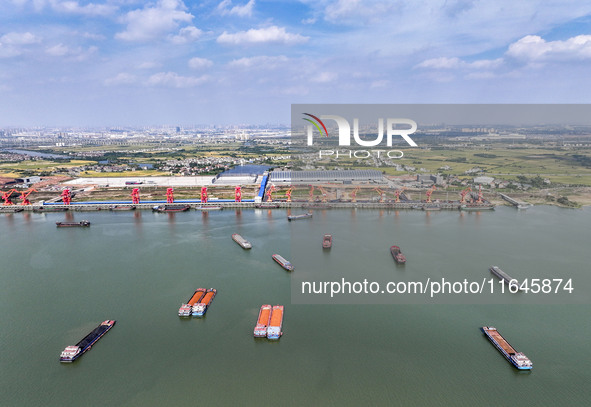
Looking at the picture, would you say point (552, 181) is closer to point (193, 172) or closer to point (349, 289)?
point (349, 289)

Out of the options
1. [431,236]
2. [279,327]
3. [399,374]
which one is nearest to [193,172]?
[431,236]

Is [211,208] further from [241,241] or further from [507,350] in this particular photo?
[507,350]

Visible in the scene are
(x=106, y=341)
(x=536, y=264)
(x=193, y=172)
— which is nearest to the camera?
(x=106, y=341)

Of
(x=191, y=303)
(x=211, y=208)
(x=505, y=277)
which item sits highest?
(x=211, y=208)

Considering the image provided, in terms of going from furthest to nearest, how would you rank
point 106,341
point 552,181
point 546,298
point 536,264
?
point 552,181, point 536,264, point 546,298, point 106,341

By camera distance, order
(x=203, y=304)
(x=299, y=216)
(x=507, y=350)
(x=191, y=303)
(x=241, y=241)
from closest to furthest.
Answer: (x=507, y=350) < (x=203, y=304) < (x=191, y=303) < (x=241, y=241) < (x=299, y=216)

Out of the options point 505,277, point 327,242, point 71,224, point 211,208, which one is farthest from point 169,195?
point 505,277

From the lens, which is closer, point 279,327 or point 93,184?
point 279,327
